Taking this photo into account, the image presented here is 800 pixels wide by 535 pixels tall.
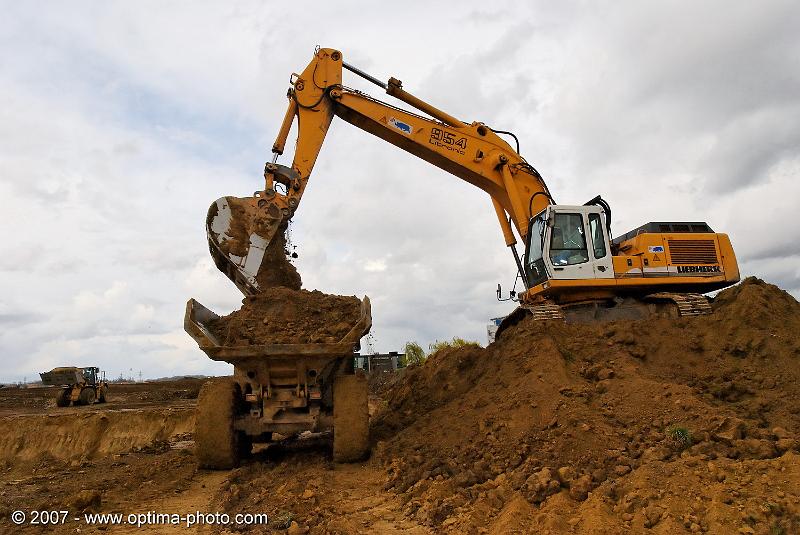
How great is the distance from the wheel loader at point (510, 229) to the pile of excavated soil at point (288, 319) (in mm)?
487

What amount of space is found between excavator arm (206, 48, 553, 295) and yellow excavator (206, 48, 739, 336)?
2 centimetres

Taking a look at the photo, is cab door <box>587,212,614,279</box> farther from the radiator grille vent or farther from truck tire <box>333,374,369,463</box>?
truck tire <box>333,374,369,463</box>

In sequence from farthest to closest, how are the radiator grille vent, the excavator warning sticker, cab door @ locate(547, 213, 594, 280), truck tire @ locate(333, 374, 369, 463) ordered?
1. the excavator warning sticker
2. the radiator grille vent
3. cab door @ locate(547, 213, 594, 280)
4. truck tire @ locate(333, 374, 369, 463)

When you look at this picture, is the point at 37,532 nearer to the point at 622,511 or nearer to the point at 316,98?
the point at 622,511

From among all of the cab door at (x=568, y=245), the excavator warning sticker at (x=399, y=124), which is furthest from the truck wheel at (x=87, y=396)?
the cab door at (x=568, y=245)

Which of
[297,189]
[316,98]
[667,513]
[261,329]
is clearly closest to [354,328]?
[261,329]

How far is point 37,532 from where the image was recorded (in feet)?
15.4

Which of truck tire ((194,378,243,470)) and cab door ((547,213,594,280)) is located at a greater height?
cab door ((547,213,594,280))

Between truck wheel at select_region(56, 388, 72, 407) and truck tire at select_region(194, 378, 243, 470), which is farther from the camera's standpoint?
truck wheel at select_region(56, 388, 72, 407)

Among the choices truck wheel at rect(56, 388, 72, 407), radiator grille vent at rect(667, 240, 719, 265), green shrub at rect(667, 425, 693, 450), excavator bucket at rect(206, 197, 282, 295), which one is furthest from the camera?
truck wheel at rect(56, 388, 72, 407)

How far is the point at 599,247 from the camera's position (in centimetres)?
934

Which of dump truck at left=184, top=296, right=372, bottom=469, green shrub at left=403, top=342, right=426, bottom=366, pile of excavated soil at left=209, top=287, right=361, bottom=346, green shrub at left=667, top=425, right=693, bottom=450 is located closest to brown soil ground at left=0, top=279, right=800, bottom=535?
green shrub at left=667, top=425, right=693, bottom=450

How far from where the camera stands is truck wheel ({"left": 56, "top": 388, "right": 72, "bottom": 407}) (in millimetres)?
23016

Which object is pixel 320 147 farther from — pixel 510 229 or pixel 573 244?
pixel 573 244
